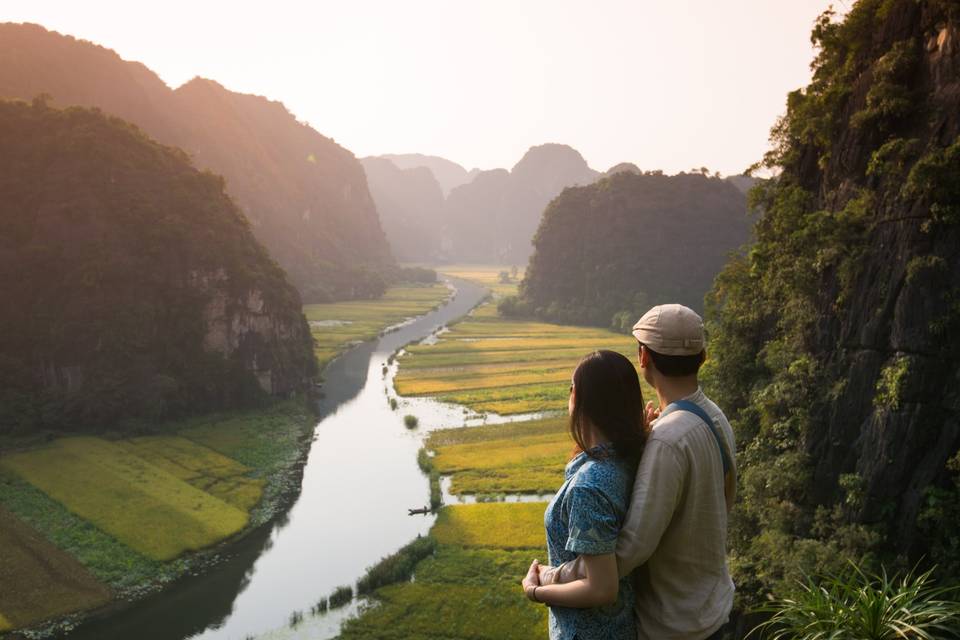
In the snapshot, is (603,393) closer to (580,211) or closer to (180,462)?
(180,462)

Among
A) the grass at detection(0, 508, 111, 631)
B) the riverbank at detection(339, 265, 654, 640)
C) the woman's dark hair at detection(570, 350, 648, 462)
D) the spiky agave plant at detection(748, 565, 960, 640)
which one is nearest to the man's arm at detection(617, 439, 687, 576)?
the woman's dark hair at detection(570, 350, 648, 462)

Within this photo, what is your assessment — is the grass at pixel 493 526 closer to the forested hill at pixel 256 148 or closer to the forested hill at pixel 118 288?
the forested hill at pixel 118 288

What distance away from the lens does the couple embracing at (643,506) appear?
10.0 ft

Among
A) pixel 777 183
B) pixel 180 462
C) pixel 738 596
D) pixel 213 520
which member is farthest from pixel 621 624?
pixel 180 462

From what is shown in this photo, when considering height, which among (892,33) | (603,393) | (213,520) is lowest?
(213,520)

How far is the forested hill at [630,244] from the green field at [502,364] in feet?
27.6

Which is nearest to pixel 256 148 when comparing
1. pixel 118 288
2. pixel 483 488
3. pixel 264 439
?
pixel 118 288

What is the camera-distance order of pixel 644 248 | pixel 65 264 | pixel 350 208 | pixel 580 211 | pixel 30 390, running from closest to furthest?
pixel 30 390 < pixel 65 264 < pixel 644 248 < pixel 580 211 < pixel 350 208

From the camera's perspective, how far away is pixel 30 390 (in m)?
37.2

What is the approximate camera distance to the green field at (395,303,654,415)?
4666 centimetres

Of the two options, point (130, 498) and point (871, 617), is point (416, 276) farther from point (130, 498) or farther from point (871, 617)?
point (871, 617)

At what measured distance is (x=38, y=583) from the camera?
69.2 ft

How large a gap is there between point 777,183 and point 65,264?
38.5 m

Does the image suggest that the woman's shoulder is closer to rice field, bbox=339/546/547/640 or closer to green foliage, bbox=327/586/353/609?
rice field, bbox=339/546/547/640
